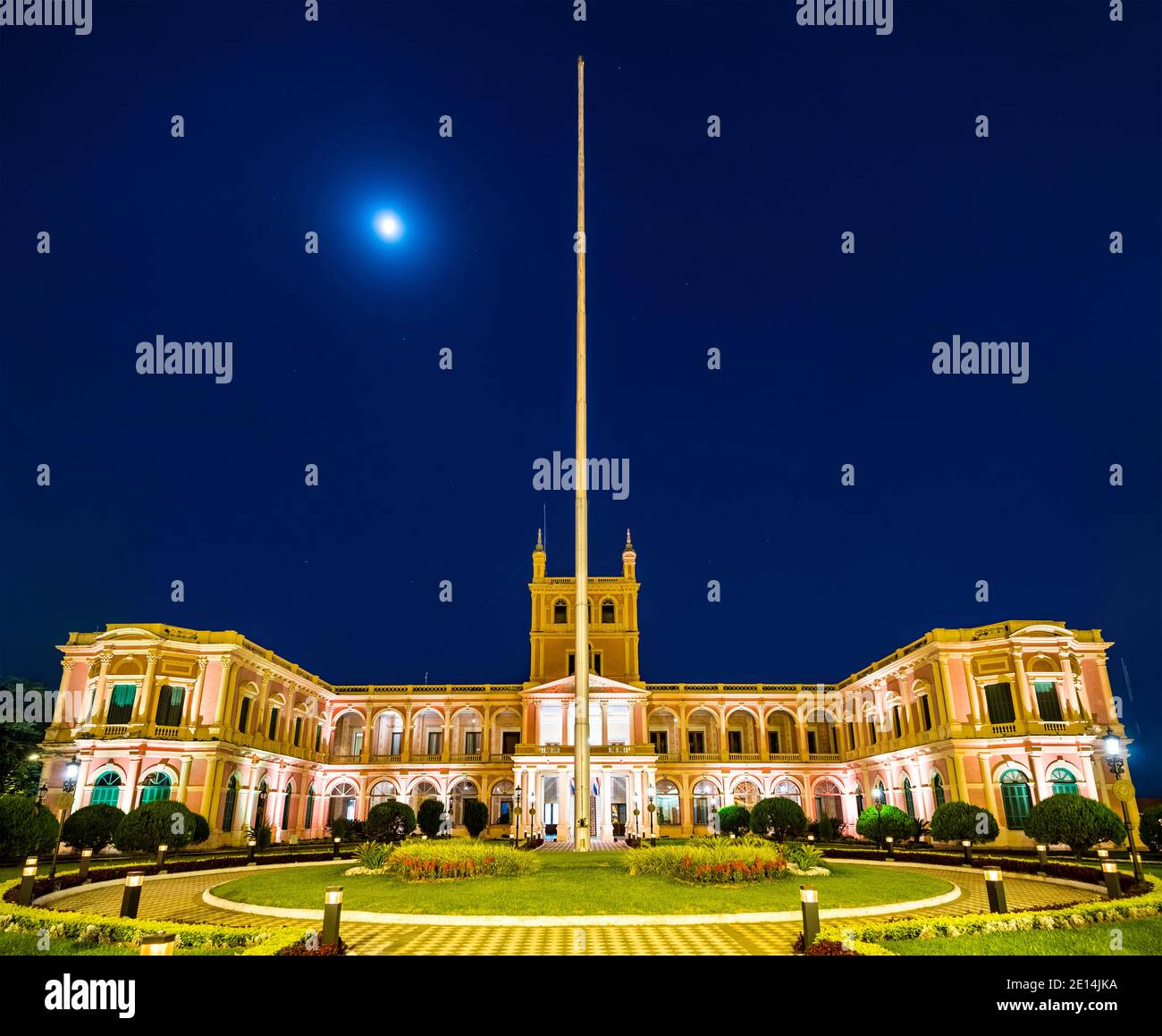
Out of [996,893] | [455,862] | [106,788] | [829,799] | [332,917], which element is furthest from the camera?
[829,799]

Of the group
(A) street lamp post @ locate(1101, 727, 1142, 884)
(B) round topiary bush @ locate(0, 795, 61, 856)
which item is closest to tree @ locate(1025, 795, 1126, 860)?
(A) street lamp post @ locate(1101, 727, 1142, 884)

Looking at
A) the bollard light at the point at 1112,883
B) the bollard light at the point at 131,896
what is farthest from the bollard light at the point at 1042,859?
the bollard light at the point at 131,896

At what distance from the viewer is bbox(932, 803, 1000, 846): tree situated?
29078 mm

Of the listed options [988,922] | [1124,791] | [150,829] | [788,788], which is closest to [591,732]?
[788,788]

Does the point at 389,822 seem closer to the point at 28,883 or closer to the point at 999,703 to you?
the point at 28,883

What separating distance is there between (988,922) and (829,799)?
150ft

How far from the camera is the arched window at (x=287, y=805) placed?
147 feet

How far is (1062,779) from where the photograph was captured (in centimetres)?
3444

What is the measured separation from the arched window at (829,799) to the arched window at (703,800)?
7.18 meters

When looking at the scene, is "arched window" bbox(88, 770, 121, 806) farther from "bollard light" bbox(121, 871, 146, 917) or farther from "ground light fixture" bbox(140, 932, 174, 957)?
"ground light fixture" bbox(140, 932, 174, 957)

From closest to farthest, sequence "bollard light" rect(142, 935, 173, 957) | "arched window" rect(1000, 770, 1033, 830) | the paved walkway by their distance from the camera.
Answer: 1. "bollard light" rect(142, 935, 173, 957)
2. the paved walkway
3. "arched window" rect(1000, 770, 1033, 830)

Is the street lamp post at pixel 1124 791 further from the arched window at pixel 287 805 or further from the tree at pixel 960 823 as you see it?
the arched window at pixel 287 805

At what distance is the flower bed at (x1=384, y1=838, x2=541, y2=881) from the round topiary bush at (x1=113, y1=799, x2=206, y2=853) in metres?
12.9
